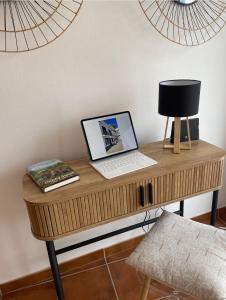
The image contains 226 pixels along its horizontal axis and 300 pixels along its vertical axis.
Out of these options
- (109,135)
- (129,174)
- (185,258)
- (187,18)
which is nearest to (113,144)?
(109,135)

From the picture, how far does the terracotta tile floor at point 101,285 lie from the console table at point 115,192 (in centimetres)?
28

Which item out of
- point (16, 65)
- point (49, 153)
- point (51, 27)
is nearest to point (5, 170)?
point (49, 153)

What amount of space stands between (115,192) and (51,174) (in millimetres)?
297

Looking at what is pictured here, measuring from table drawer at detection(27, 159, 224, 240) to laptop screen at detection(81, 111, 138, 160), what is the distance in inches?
9.7

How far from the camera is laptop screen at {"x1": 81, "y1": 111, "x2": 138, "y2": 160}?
133 centimetres

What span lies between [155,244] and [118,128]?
23.4 inches

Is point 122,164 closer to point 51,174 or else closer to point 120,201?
point 120,201

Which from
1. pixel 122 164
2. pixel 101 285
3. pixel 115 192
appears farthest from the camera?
pixel 101 285

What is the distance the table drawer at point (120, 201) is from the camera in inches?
43.9

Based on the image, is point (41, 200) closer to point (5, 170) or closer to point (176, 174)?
point (5, 170)

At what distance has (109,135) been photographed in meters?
1.37

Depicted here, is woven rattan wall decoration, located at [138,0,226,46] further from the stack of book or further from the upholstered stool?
the upholstered stool

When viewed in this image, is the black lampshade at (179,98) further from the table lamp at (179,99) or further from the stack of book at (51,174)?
the stack of book at (51,174)

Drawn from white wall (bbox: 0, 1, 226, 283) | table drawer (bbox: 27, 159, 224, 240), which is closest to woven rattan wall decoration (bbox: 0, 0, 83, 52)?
white wall (bbox: 0, 1, 226, 283)
